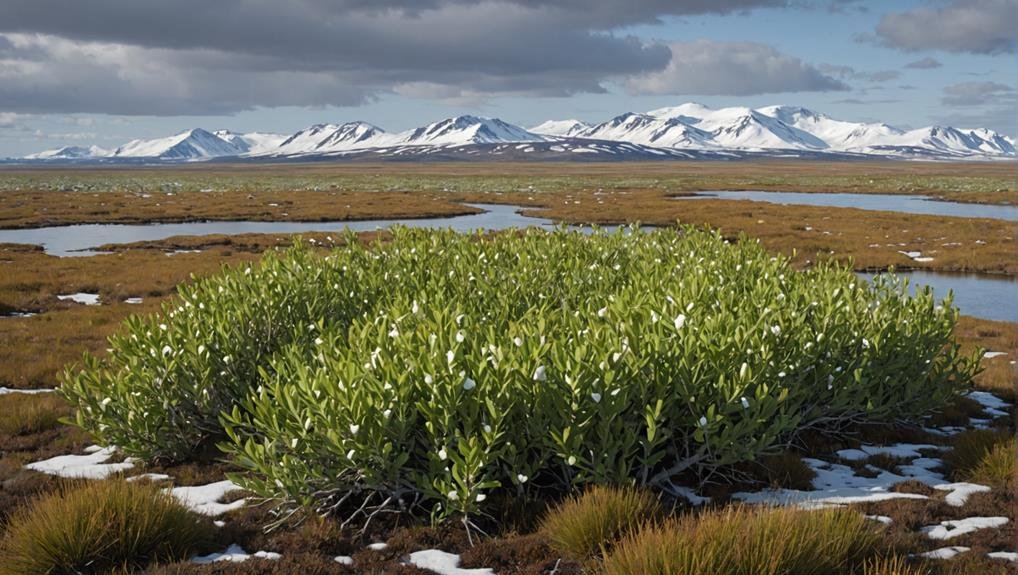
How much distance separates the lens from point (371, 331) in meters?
9.35

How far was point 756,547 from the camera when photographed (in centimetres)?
597

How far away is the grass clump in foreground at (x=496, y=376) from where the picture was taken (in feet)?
24.8

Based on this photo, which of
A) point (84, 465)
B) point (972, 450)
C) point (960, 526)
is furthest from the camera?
point (84, 465)

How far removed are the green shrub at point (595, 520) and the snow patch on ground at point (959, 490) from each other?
3253 mm

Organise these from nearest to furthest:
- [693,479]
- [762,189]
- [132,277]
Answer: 1. [693,479]
2. [132,277]
3. [762,189]

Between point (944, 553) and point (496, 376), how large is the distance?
4.21m

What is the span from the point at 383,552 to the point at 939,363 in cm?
825

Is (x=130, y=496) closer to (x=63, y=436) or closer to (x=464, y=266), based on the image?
(x=63, y=436)

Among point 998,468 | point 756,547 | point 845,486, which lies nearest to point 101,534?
point 756,547

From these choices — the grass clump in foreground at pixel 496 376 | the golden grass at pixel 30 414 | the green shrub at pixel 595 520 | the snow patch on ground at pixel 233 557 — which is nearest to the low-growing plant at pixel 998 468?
the grass clump in foreground at pixel 496 376

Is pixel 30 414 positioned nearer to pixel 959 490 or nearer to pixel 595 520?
pixel 595 520

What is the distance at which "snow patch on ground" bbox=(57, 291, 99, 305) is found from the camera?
83.5 feet

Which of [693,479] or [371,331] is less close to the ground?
[371,331]

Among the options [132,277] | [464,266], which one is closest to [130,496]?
[464,266]
